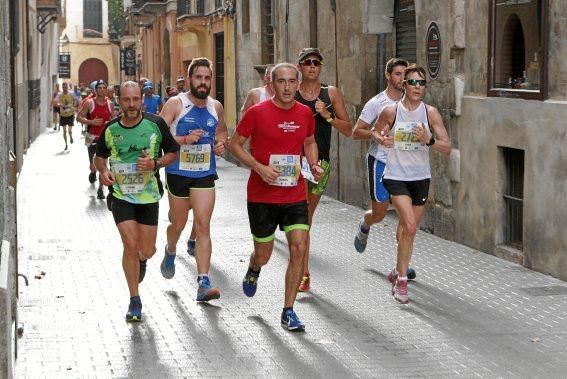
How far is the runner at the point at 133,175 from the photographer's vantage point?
886cm

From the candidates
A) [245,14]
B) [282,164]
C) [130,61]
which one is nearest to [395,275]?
[282,164]

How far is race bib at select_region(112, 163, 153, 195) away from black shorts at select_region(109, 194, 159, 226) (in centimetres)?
10

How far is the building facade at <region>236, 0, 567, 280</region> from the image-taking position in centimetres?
1070

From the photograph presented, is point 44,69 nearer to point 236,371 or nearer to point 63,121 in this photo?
point 63,121

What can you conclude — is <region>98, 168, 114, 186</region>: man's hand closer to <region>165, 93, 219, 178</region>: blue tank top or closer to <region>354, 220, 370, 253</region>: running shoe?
<region>165, 93, 219, 178</region>: blue tank top

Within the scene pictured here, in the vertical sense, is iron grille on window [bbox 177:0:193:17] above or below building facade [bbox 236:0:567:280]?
above

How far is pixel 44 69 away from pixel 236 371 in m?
41.0

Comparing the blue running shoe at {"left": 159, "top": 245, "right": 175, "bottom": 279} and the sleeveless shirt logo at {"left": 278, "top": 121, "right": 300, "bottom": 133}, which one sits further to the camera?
the blue running shoe at {"left": 159, "top": 245, "right": 175, "bottom": 279}

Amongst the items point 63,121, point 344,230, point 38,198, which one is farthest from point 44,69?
point 344,230

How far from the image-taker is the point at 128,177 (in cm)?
889

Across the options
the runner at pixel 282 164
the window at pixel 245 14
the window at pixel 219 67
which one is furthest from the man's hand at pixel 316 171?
the window at pixel 219 67

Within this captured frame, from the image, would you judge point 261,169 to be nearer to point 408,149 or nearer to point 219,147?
point 219,147

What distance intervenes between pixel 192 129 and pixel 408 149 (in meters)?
1.69

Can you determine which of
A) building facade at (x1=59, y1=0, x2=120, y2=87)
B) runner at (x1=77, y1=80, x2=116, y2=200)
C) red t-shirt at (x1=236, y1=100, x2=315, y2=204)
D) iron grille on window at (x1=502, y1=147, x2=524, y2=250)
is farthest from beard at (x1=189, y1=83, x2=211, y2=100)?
building facade at (x1=59, y1=0, x2=120, y2=87)
